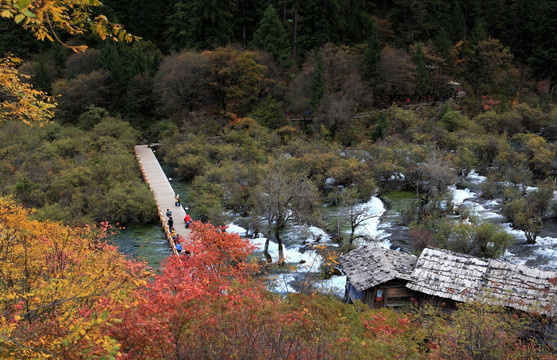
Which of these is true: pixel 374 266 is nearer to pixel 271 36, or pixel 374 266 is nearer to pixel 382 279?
pixel 382 279

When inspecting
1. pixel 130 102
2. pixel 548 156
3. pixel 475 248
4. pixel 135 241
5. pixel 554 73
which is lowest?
pixel 135 241

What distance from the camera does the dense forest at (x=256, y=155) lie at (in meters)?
7.74

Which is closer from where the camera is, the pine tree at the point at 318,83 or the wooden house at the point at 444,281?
the wooden house at the point at 444,281

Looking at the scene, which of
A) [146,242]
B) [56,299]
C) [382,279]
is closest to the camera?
[56,299]

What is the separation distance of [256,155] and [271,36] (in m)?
17.8

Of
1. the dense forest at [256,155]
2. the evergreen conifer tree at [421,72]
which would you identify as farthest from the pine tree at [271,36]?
the evergreen conifer tree at [421,72]

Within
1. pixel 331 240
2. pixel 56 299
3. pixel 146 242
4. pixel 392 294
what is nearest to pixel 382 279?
pixel 392 294

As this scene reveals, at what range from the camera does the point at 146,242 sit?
23312 millimetres

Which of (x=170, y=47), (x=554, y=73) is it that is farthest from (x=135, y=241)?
(x=554, y=73)

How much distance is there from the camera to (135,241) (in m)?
24.0

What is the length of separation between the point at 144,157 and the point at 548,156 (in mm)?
31285

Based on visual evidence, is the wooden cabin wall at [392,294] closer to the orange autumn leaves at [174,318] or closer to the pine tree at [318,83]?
the orange autumn leaves at [174,318]

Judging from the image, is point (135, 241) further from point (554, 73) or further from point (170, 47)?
point (554, 73)

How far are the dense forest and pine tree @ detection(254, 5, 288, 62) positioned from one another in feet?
0.81
